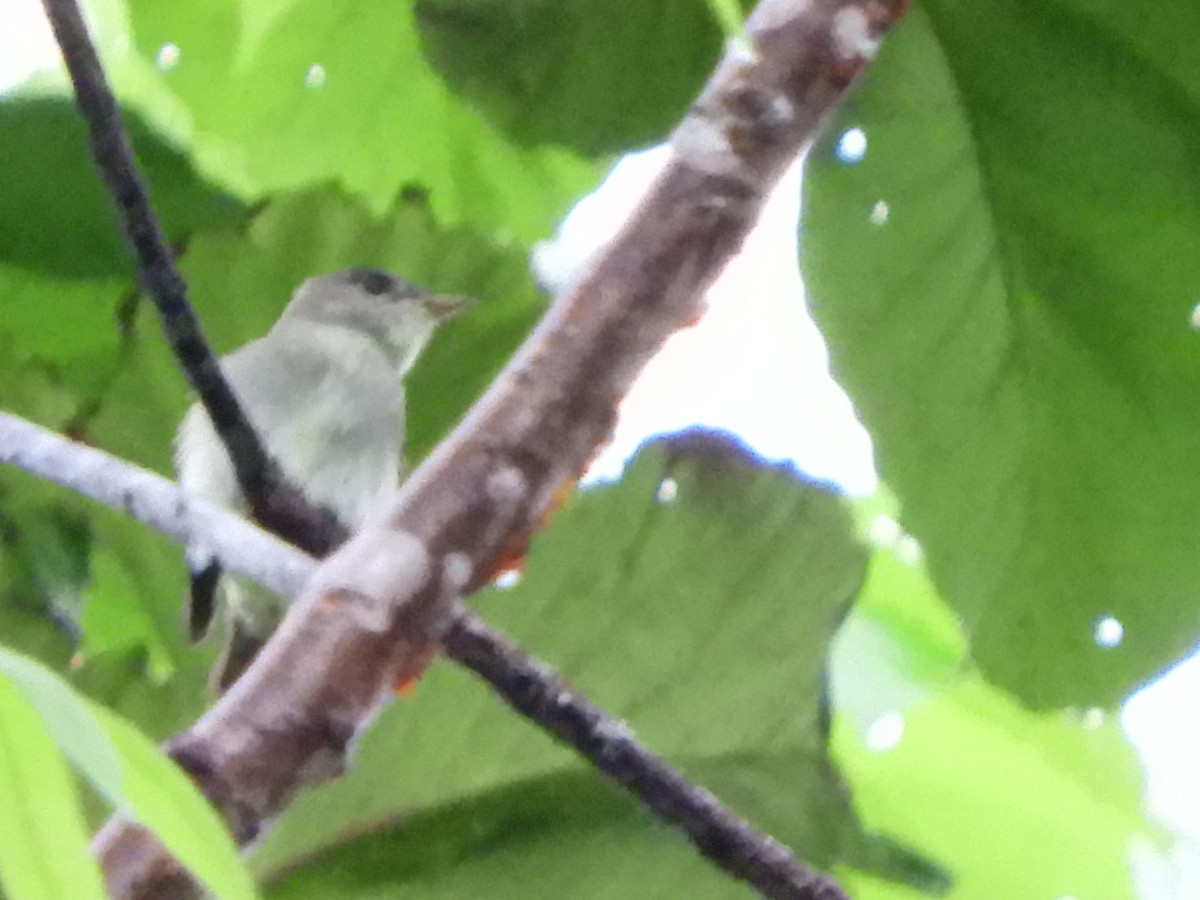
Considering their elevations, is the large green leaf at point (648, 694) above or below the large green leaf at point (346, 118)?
below

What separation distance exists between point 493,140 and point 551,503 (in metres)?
0.35

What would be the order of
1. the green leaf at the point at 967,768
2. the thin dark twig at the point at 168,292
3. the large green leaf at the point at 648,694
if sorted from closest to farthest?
the thin dark twig at the point at 168,292, the large green leaf at the point at 648,694, the green leaf at the point at 967,768

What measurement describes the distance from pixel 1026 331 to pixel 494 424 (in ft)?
1.00

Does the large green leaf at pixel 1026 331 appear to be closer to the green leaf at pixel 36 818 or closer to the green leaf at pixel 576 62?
the green leaf at pixel 576 62

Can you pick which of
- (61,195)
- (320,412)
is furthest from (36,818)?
(320,412)

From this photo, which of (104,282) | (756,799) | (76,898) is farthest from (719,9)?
(104,282)

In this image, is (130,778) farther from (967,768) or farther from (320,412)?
(320,412)

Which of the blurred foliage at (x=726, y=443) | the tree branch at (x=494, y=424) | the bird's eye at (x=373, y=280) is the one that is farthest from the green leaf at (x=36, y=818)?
the bird's eye at (x=373, y=280)

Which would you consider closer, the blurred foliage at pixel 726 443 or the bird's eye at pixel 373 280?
the blurred foliage at pixel 726 443

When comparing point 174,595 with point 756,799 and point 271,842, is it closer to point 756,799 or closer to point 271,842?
point 271,842

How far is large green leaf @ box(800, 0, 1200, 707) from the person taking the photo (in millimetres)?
634

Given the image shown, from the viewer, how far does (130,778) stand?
22 cm

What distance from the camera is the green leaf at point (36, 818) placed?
0.68ft

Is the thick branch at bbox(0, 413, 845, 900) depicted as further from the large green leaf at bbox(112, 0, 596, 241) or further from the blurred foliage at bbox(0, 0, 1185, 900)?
the large green leaf at bbox(112, 0, 596, 241)
